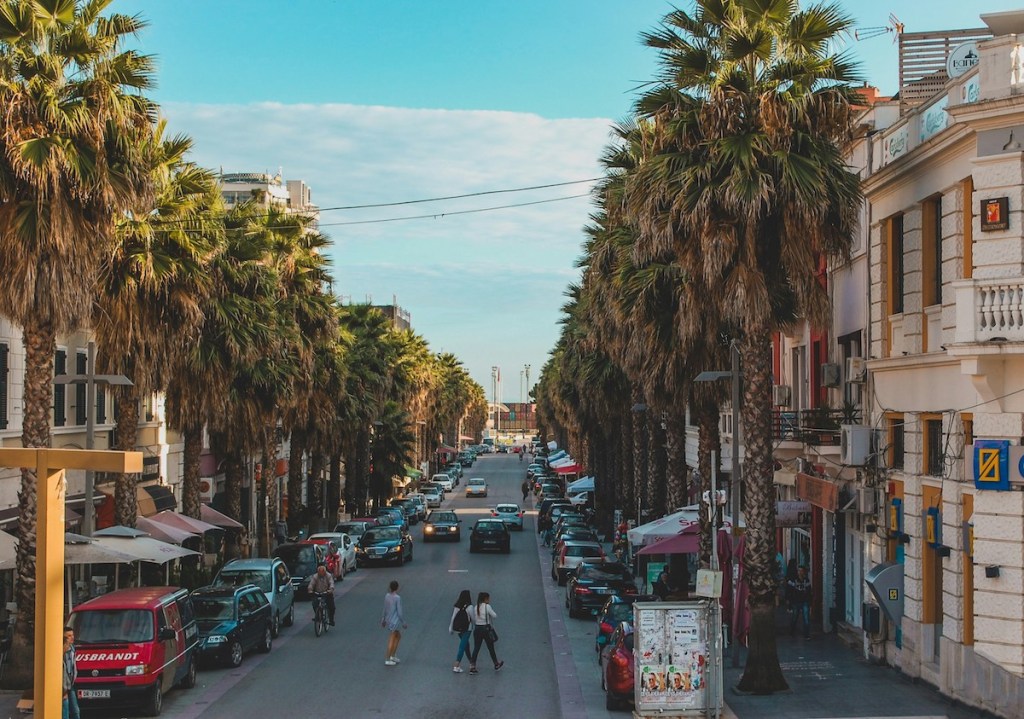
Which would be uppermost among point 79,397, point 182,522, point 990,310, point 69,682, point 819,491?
point 990,310

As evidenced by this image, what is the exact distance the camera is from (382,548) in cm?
4691

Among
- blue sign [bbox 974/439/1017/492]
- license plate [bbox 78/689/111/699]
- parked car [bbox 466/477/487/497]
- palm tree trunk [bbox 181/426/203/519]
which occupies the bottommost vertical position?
parked car [bbox 466/477/487/497]

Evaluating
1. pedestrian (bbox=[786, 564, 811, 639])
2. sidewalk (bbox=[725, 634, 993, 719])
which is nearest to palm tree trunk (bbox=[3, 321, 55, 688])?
sidewalk (bbox=[725, 634, 993, 719])

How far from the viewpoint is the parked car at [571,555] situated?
3822 centimetres

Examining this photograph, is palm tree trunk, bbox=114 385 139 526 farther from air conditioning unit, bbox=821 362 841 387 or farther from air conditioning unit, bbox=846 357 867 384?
air conditioning unit, bbox=846 357 867 384

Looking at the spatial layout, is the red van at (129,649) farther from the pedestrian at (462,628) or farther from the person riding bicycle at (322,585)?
the person riding bicycle at (322,585)

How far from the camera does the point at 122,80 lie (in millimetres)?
21984

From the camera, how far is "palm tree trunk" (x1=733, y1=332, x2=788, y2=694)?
797 inches

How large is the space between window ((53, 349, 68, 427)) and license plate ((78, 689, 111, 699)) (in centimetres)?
1534

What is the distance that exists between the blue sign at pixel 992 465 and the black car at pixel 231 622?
1438 cm

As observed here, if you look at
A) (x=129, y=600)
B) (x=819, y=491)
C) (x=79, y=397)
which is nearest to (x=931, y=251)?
(x=819, y=491)

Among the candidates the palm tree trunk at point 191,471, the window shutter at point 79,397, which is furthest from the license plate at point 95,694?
the window shutter at point 79,397

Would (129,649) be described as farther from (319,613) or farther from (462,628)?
(319,613)

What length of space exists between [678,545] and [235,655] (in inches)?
445
